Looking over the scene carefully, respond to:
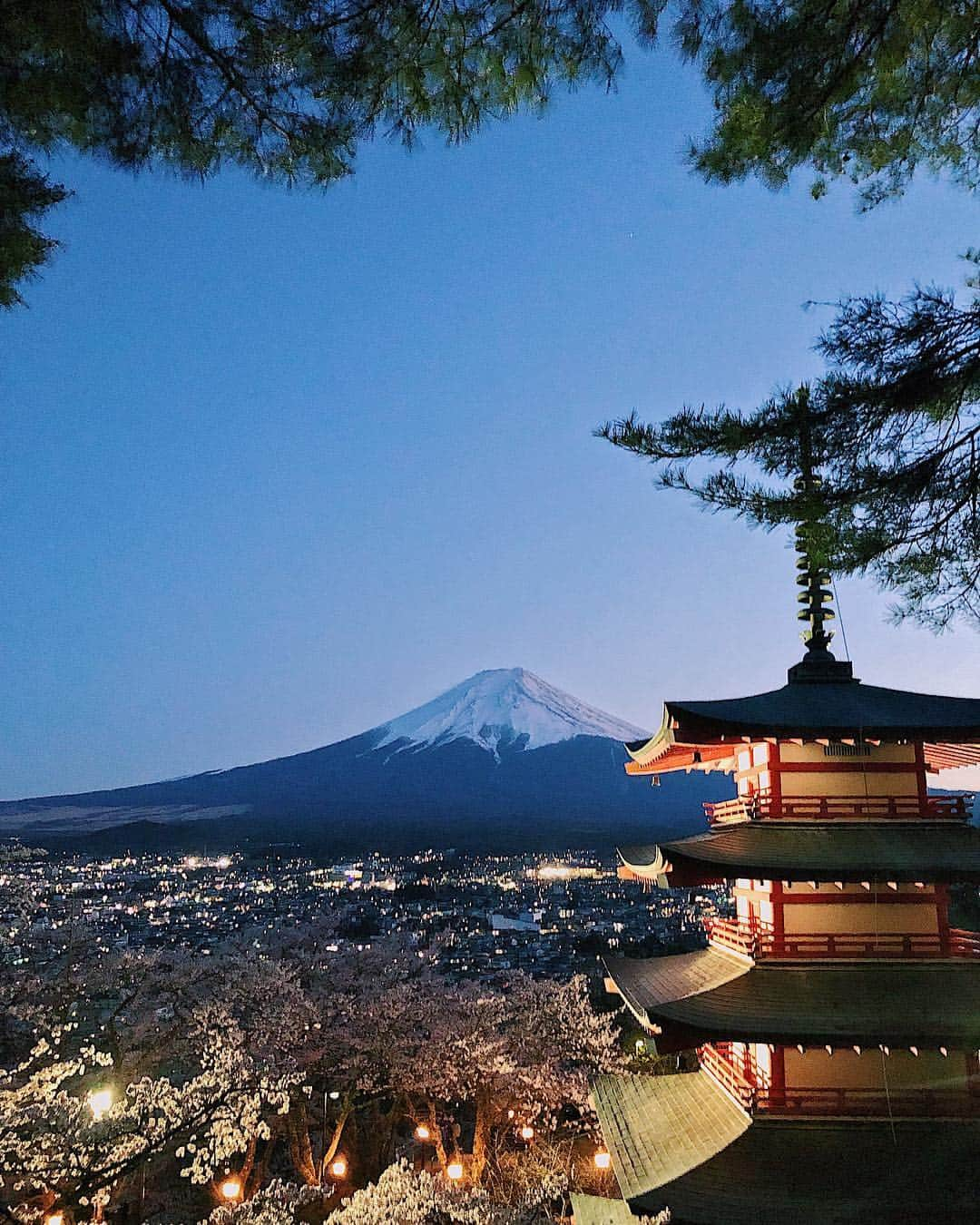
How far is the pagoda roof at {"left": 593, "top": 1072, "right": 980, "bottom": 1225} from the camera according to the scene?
21.4ft

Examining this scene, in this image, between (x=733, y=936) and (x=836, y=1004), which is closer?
(x=836, y=1004)

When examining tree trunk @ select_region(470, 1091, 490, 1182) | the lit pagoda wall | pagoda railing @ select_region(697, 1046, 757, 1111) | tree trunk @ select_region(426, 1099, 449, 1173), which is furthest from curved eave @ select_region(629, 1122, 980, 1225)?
tree trunk @ select_region(426, 1099, 449, 1173)

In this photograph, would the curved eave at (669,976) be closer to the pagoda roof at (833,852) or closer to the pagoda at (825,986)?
the pagoda at (825,986)

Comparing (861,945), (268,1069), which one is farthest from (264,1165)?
(861,945)

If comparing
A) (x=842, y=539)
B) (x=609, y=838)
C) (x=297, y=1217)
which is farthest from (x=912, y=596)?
(x=609, y=838)

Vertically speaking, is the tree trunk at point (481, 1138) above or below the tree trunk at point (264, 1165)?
above

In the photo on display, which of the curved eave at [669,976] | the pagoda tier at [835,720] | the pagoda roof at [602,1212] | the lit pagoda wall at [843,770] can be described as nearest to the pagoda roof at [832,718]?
the pagoda tier at [835,720]

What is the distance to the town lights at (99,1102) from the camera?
14.2 m

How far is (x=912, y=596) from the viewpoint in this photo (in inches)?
157

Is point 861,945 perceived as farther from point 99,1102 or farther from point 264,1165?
point 264,1165

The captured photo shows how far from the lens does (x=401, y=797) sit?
10725 centimetres

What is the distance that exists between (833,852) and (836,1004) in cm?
135

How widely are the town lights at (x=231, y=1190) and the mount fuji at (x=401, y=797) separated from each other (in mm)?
72443

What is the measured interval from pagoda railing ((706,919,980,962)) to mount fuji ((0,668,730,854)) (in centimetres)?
7869
